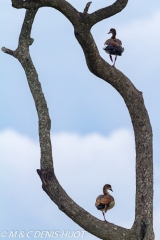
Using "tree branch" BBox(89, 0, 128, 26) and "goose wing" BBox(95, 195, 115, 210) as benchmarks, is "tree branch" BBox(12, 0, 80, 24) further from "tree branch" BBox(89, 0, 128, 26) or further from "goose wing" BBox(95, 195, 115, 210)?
A: "goose wing" BBox(95, 195, 115, 210)

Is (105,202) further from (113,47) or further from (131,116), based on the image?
(113,47)

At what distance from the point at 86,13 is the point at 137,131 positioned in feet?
6.92

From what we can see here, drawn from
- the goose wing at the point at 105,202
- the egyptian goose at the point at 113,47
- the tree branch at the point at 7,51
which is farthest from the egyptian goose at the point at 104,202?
the tree branch at the point at 7,51

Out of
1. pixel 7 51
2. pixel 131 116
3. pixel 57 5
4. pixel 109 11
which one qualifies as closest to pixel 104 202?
pixel 131 116

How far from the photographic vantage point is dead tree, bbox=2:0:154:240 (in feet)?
33.4

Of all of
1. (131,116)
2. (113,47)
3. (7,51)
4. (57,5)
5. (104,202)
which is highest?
(113,47)

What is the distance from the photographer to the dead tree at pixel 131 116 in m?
10.2

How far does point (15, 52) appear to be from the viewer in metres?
11.2

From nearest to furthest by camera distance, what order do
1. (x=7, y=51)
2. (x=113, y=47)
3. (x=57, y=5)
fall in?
1. (x=57, y=5)
2. (x=7, y=51)
3. (x=113, y=47)

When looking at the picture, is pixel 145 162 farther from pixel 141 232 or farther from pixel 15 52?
pixel 15 52

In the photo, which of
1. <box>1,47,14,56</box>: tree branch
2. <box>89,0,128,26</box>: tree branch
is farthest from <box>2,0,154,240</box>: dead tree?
<box>1,47,14,56</box>: tree branch

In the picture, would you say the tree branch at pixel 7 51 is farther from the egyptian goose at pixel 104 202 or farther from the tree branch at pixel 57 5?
the egyptian goose at pixel 104 202

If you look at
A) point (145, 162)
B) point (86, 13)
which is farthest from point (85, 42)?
point (145, 162)

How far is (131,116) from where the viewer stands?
10812 millimetres
